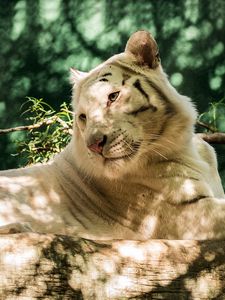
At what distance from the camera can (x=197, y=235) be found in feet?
11.9

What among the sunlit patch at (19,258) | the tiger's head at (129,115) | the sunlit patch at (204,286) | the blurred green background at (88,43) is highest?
the blurred green background at (88,43)

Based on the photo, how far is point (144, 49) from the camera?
13.6 feet

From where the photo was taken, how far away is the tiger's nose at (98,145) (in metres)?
3.67

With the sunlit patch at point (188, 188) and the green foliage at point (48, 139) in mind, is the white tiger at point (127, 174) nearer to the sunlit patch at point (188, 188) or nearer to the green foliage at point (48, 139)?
the sunlit patch at point (188, 188)

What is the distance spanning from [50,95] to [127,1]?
1.24 meters

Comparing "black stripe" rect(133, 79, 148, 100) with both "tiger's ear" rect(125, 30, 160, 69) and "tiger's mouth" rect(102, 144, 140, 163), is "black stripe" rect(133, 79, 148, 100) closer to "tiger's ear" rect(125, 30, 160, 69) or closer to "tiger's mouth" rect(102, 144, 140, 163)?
"tiger's ear" rect(125, 30, 160, 69)

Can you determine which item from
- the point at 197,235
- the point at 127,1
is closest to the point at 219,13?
the point at 127,1

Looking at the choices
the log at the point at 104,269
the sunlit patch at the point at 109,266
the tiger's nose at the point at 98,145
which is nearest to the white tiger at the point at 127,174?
the tiger's nose at the point at 98,145

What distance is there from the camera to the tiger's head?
3.75 metres

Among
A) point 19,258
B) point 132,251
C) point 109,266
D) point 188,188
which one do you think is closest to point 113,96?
point 188,188

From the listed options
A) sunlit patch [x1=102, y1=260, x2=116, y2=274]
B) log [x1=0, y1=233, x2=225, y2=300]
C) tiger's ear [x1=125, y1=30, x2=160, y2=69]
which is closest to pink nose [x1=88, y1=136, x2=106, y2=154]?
tiger's ear [x1=125, y1=30, x2=160, y2=69]

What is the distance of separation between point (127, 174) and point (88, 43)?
336 centimetres

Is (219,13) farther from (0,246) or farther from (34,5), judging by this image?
(0,246)

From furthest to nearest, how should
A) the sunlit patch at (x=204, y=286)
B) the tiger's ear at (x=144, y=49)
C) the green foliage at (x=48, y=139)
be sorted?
the green foliage at (x=48, y=139) < the tiger's ear at (x=144, y=49) < the sunlit patch at (x=204, y=286)
